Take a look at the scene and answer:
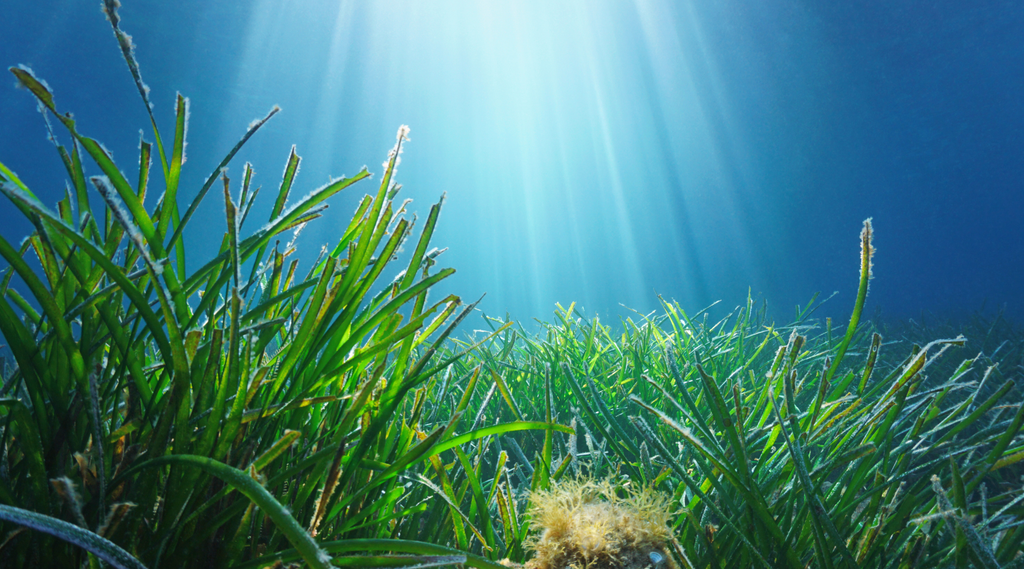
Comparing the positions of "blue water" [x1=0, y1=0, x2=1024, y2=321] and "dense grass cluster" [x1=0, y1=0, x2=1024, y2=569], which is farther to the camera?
"blue water" [x1=0, y1=0, x2=1024, y2=321]

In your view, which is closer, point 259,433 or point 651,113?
point 259,433

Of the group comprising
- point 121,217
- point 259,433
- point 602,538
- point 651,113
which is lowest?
point 602,538

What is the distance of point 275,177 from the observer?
108ft

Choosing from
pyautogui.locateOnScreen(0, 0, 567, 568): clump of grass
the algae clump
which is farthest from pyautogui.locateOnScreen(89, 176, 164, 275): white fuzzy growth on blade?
the algae clump

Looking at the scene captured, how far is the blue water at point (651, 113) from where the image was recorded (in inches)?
818

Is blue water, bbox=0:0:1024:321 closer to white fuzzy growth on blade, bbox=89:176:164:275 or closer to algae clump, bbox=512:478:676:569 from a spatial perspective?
algae clump, bbox=512:478:676:569

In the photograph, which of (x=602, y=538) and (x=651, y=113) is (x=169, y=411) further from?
(x=651, y=113)

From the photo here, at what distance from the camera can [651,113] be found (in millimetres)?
30641

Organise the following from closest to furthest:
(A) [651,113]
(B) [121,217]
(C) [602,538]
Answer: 1. (B) [121,217]
2. (C) [602,538]
3. (A) [651,113]

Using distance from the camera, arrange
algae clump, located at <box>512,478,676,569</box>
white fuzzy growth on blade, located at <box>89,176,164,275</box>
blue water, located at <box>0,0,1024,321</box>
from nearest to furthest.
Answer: white fuzzy growth on blade, located at <box>89,176,164,275</box> < algae clump, located at <box>512,478,676,569</box> < blue water, located at <box>0,0,1024,321</box>

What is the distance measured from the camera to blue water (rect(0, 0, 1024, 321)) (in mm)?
20781

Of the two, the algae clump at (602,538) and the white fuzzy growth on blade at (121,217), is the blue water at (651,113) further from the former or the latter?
the white fuzzy growth on blade at (121,217)

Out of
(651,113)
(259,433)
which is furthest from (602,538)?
(651,113)

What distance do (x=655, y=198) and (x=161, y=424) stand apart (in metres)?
39.6
